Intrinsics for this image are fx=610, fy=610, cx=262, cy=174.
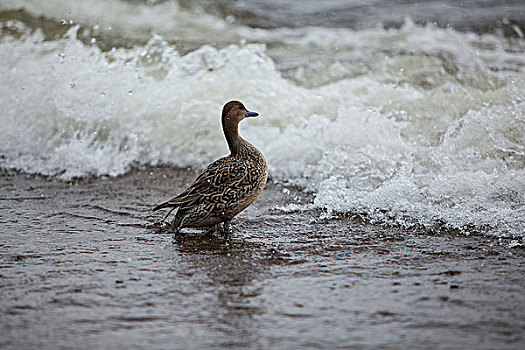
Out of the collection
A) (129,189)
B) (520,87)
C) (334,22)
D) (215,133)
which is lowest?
(129,189)

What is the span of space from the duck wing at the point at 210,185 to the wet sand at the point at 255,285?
0.96 feet

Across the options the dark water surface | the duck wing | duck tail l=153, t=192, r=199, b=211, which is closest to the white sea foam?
the duck wing

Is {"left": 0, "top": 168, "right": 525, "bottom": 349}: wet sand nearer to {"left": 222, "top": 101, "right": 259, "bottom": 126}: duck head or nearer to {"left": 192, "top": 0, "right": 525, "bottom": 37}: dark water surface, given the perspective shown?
{"left": 222, "top": 101, "right": 259, "bottom": 126}: duck head

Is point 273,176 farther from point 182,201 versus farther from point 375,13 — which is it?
point 375,13

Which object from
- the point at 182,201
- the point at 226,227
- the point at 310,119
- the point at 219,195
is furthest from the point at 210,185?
the point at 310,119

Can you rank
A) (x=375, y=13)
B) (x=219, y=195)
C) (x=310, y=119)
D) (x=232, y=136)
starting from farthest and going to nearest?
(x=375, y=13) < (x=310, y=119) < (x=232, y=136) < (x=219, y=195)

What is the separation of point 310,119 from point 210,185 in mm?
3027

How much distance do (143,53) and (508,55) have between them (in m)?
5.81

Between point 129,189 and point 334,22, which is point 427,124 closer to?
point 129,189

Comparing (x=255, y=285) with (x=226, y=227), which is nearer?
(x=255, y=285)

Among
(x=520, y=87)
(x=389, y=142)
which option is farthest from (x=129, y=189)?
(x=520, y=87)

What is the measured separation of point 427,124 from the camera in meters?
7.45

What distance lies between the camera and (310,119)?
7555 mm

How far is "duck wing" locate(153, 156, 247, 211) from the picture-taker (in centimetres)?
476
